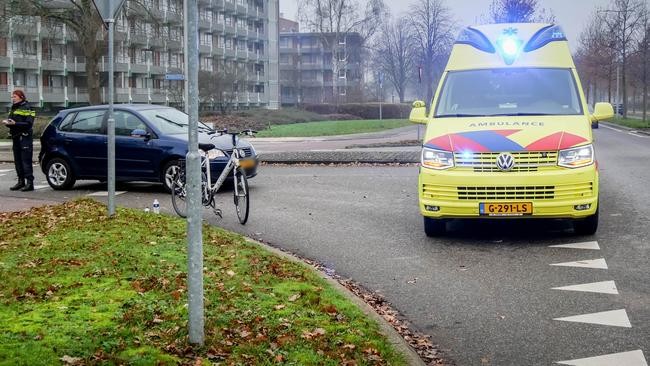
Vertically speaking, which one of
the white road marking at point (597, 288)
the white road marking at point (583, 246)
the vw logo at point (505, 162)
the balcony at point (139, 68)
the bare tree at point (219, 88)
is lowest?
the white road marking at point (597, 288)

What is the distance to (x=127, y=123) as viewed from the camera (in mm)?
14273

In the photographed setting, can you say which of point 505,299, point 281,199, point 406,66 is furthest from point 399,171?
point 406,66

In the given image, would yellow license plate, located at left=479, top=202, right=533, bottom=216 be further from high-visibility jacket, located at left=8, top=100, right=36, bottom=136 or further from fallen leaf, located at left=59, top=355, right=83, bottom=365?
high-visibility jacket, located at left=8, top=100, right=36, bottom=136

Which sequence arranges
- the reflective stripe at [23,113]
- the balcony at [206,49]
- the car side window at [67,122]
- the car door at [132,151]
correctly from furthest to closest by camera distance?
the balcony at [206,49], the car side window at [67,122], the reflective stripe at [23,113], the car door at [132,151]

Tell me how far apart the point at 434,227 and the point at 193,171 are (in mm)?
5259

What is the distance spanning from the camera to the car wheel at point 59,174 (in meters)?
14.8

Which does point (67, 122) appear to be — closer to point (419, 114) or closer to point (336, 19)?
point (419, 114)

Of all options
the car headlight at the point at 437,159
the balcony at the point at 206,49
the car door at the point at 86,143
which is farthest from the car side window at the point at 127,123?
the balcony at the point at 206,49

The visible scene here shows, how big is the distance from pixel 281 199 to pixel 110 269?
6.19 meters

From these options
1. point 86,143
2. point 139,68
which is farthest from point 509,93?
point 139,68

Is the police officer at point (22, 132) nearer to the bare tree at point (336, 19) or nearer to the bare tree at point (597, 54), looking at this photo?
the bare tree at point (597, 54)

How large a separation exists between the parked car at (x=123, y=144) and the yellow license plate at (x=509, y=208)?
19.0ft

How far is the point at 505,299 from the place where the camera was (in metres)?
6.52

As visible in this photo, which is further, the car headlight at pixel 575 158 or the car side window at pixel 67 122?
the car side window at pixel 67 122
